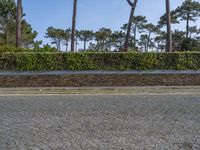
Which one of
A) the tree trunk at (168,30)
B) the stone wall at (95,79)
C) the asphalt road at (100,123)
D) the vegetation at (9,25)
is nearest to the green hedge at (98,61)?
the stone wall at (95,79)

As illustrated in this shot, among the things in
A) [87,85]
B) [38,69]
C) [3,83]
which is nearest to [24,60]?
[38,69]

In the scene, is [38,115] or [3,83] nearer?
[38,115]

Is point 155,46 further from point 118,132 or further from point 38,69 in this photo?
point 118,132

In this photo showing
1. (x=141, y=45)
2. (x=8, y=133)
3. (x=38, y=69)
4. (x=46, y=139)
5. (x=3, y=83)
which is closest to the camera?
(x=46, y=139)

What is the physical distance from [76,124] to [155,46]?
63.7 meters

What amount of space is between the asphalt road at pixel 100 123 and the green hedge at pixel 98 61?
5567mm

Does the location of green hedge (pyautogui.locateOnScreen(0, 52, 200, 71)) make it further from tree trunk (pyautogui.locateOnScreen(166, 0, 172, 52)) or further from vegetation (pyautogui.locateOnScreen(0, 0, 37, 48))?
vegetation (pyautogui.locateOnScreen(0, 0, 37, 48))

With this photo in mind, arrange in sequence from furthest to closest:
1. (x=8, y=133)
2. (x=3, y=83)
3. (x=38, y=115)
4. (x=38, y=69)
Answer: (x=38, y=69), (x=3, y=83), (x=38, y=115), (x=8, y=133)

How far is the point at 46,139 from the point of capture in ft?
16.8

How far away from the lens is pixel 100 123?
6.26 meters

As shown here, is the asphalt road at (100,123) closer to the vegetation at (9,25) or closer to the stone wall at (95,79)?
the stone wall at (95,79)

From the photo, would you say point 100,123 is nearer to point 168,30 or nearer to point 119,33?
point 168,30

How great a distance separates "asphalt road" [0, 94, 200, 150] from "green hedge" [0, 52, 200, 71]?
5.57m

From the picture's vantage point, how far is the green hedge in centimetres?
1499
